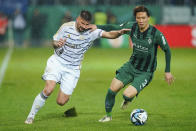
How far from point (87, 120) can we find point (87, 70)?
9.48m

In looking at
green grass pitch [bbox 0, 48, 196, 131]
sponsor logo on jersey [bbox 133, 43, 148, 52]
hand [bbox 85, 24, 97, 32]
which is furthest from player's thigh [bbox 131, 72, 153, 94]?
hand [bbox 85, 24, 97, 32]

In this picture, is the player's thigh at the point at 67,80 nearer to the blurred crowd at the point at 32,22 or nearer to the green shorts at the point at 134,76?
the green shorts at the point at 134,76

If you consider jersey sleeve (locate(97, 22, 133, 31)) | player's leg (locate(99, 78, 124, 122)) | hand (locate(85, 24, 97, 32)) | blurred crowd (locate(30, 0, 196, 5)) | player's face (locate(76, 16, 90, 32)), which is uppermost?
player's face (locate(76, 16, 90, 32))

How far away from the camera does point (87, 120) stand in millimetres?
10125

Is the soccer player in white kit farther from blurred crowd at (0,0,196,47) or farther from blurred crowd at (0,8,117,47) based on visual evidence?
blurred crowd at (0,0,196,47)

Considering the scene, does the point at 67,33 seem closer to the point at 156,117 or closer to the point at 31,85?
the point at 156,117

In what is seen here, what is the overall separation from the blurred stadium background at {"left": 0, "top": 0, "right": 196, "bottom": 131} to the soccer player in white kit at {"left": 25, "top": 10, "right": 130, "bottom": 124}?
536 mm

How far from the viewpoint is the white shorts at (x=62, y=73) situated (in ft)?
33.0

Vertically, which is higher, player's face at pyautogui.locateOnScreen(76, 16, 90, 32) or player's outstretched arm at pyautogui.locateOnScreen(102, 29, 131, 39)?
player's face at pyautogui.locateOnScreen(76, 16, 90, 32)

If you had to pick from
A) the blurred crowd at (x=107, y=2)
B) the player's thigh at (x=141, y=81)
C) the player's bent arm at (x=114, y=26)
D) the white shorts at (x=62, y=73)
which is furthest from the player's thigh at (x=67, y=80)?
the blurred crowd at (x=107, y=2)

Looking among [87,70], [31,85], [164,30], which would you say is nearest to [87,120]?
[31,85]

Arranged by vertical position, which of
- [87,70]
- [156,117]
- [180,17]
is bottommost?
[180,17]

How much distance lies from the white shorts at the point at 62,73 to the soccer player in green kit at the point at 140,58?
877 millimetres

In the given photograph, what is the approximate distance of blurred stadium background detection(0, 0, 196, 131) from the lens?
10.2 metres
